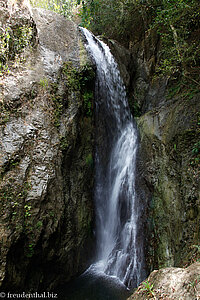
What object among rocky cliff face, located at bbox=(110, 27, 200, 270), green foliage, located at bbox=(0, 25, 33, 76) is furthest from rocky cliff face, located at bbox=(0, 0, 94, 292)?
rocky cliff face, located at bbox=(110, 27, 200, 270)

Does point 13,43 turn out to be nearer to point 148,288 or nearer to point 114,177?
point 114,177

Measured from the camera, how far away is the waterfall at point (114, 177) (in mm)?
5625

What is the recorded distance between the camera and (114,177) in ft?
23.8

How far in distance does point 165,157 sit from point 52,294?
443 cm

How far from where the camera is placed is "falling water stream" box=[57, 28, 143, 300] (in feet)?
18.1

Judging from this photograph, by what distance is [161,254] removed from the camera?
16.0ft

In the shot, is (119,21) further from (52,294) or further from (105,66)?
(52,294)

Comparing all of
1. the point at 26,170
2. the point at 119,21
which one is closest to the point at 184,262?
the point at 26,170

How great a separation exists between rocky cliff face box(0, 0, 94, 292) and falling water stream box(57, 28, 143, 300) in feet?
1.91

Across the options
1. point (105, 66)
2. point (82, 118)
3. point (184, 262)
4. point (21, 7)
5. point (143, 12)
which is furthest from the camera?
point (143, 12)

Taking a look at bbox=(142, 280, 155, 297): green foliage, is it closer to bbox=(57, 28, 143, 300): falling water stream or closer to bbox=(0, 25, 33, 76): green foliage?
bbox=(57, 28, 143, 300): falling water stream

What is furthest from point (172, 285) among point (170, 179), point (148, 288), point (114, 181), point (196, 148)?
point (114, 181)

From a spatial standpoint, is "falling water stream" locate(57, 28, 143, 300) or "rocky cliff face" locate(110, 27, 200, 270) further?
"falling water stream" locate(57, 28, 143, 300)

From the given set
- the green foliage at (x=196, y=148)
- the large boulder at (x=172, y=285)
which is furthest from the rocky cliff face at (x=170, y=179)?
the large boulder at (x=172, y=285)
